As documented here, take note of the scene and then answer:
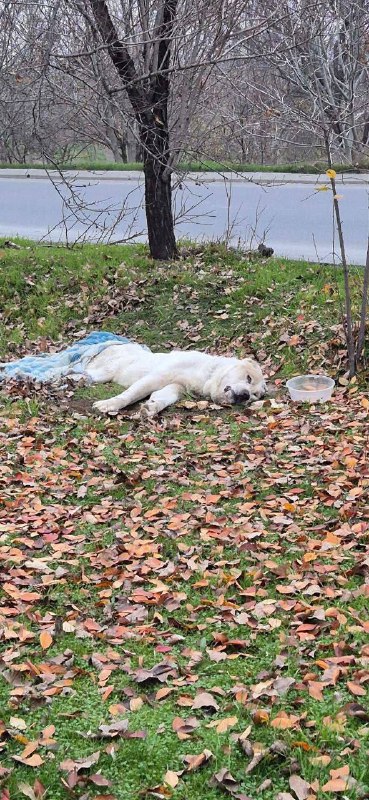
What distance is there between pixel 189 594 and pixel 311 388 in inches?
151

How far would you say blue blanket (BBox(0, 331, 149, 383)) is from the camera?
29.6ft

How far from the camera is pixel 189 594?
4746 mm

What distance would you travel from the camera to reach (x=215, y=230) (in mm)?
14922

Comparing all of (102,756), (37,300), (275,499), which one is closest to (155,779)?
(102,756)

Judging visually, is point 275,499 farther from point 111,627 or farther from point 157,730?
point 157,730

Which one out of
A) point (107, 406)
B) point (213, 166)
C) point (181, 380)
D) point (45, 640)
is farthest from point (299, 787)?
point (213, 166)

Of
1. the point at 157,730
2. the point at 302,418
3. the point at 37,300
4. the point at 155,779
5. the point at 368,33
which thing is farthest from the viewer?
the point at 368,33

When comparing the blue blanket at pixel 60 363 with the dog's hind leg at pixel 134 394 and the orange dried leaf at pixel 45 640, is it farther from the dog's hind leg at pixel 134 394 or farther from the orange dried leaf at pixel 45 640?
the orange dried leaf at pixel 45 640

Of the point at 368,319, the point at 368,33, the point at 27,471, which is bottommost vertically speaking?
the point at 27,471

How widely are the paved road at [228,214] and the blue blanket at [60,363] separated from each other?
1.91 meters

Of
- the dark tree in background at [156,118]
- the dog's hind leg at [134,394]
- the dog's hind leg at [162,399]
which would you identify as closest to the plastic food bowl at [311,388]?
the dog's hind leg at [162,399]

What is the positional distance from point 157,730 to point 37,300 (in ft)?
28.3

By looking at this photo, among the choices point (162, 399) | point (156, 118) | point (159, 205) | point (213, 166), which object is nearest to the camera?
point (162, 399)

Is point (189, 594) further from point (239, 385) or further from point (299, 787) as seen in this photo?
point (239, 385)
